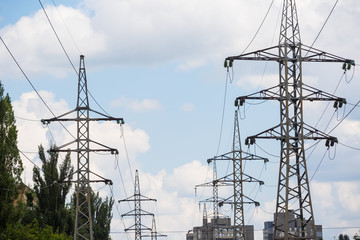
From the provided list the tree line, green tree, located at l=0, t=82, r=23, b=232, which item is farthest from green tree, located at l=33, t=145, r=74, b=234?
green tree, located at l=0, t=82, r=23, b=232

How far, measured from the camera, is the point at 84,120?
4562 centimetres

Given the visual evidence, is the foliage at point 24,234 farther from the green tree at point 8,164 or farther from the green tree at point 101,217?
the green tree at point 101,217

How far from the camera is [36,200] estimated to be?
64062 millimetres

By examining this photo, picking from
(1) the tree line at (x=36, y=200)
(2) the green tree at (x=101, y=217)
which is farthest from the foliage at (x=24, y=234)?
(2) the green tree at (x=101, y=217)

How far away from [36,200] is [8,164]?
2086cm

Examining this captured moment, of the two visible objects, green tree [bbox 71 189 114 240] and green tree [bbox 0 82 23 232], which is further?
green tree [bbox 71 189 114 240]

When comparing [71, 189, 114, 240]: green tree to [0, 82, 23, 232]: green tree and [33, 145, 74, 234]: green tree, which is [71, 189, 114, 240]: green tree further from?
[0, 82, 23, 232]: green tree

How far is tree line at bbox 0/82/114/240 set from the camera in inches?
1683

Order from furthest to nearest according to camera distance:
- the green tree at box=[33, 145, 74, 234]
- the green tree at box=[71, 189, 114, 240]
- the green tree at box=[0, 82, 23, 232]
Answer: the green tree at box=[71, 189, 114, 240]
the green tree at box=[33, 145, 74, 234]
the green tree at box=[0, 82, 23, 232]

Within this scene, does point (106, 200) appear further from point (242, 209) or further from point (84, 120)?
point (84, 120)

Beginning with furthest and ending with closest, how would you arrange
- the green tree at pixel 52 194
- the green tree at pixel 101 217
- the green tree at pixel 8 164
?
the green tree at pixel 101 217, the green tree at pixel 52 194, the green tree at pixel 8 164

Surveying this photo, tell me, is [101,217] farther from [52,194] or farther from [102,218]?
[52,194]

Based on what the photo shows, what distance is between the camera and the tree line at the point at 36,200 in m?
42.8

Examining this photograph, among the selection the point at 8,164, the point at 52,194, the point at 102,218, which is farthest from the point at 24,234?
the point at 102,218
